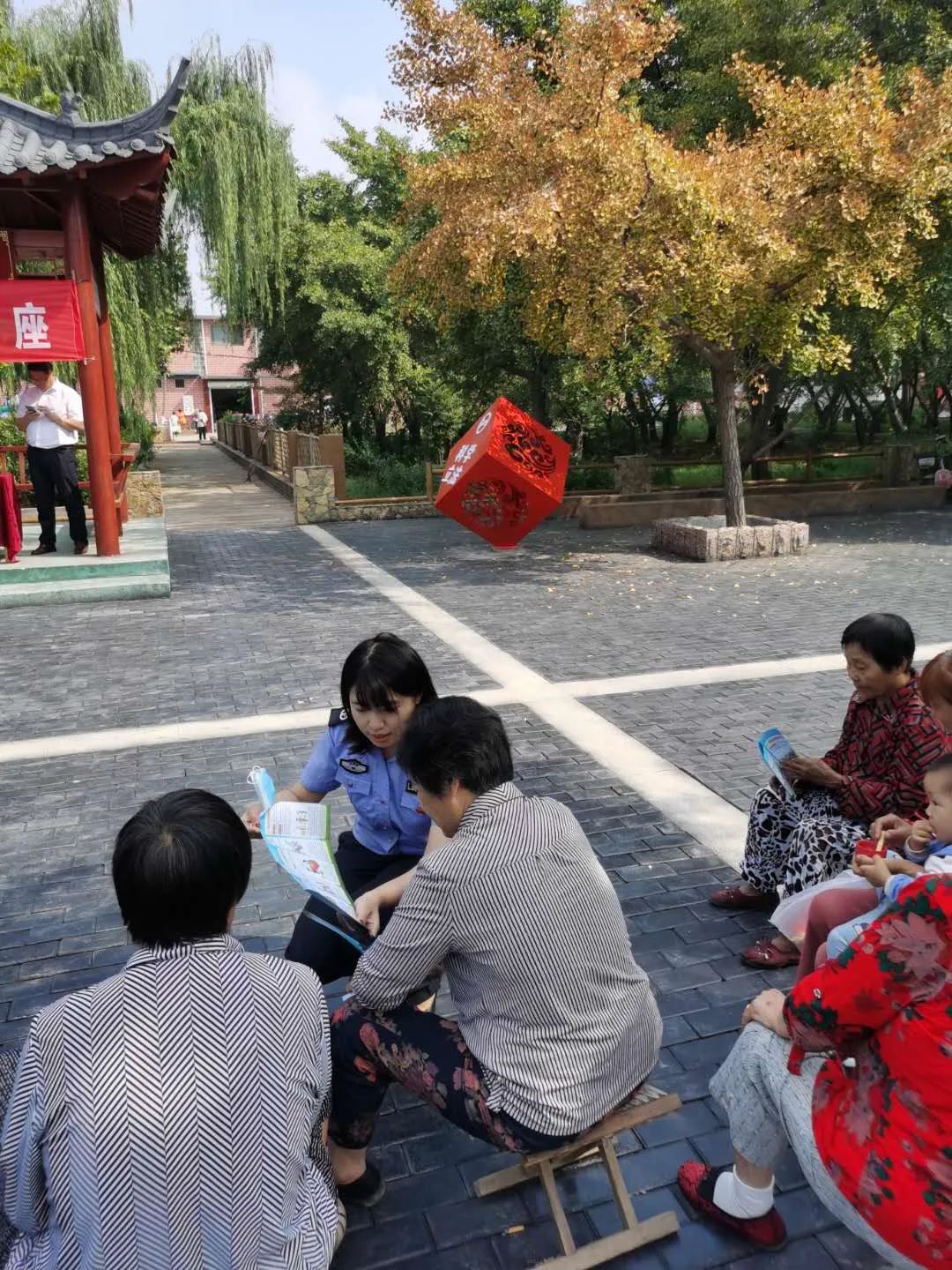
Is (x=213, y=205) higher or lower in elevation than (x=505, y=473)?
higher

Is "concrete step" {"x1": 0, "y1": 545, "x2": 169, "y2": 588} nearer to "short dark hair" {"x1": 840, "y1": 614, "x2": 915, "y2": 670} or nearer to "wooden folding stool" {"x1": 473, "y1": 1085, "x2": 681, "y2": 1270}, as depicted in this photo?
"short dark hair" {"x1": 840, "y1": 614, "x2": 915, "y2": 670}

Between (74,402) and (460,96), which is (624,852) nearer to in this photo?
(74,402)

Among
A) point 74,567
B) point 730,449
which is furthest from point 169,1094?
point 730,449

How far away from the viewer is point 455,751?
6.84 feet

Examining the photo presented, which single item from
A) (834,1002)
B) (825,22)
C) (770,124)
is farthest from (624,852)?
(825,22)

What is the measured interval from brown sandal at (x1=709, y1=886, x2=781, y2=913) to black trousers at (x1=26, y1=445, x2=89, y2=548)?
8.40 m

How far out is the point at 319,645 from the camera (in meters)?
7.76

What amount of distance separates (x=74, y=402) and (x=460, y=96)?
532 cm

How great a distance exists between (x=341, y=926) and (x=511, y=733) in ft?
10.2

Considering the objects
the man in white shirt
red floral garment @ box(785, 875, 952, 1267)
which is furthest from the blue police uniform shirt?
the man in white shirt

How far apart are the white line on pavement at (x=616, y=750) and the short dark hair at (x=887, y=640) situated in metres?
1.26

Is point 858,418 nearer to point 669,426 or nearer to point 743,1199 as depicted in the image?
point 669,426

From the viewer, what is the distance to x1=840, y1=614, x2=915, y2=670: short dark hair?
3068 millimetres

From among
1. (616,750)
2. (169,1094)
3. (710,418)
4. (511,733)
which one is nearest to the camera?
(169,1094)
